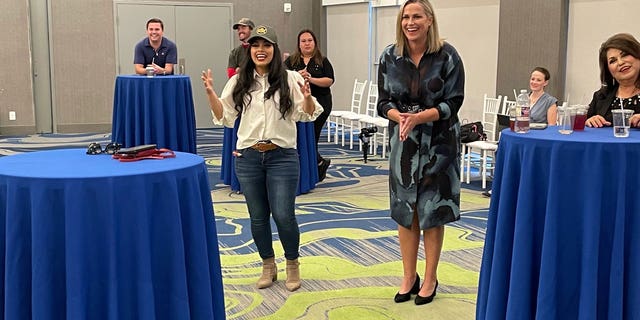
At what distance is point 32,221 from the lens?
2496 mm

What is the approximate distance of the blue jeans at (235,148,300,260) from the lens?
407cm

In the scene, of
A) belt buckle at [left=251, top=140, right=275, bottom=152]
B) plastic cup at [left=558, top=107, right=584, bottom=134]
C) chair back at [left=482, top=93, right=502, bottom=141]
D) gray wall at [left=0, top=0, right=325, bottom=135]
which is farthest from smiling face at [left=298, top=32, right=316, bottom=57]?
gray wall at [left=0, top=0, right=325, bottom=135]

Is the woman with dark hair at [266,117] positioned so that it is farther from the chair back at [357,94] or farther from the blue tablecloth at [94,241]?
the chair back at [357,94]

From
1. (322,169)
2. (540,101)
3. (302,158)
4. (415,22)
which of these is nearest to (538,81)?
(540,101)

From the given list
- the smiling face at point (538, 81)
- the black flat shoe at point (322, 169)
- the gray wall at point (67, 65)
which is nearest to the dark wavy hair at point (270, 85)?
the smiling face at point (538, 81)

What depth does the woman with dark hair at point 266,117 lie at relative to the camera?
405 centimetres

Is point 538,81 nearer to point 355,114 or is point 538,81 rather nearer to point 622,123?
point 622,123

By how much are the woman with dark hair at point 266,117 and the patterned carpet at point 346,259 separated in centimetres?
A: 53

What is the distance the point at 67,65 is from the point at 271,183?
30.2 ft

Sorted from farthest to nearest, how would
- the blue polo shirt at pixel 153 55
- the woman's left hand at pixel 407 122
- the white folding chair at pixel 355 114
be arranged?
the white folding chair at pixel 355 114
the blue polo shirt at pixel 153 55
the woman's left hand at pixel 407 122

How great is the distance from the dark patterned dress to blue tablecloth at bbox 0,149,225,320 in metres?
1.57

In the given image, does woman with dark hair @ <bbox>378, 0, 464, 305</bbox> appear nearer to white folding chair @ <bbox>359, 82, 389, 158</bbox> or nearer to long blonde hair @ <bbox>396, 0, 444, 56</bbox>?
long blonde hair @ <bbox>396, 0, 444, 56</bbox>

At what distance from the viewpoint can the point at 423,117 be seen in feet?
12.4

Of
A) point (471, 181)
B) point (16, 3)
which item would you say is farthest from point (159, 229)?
point (16, 3)
